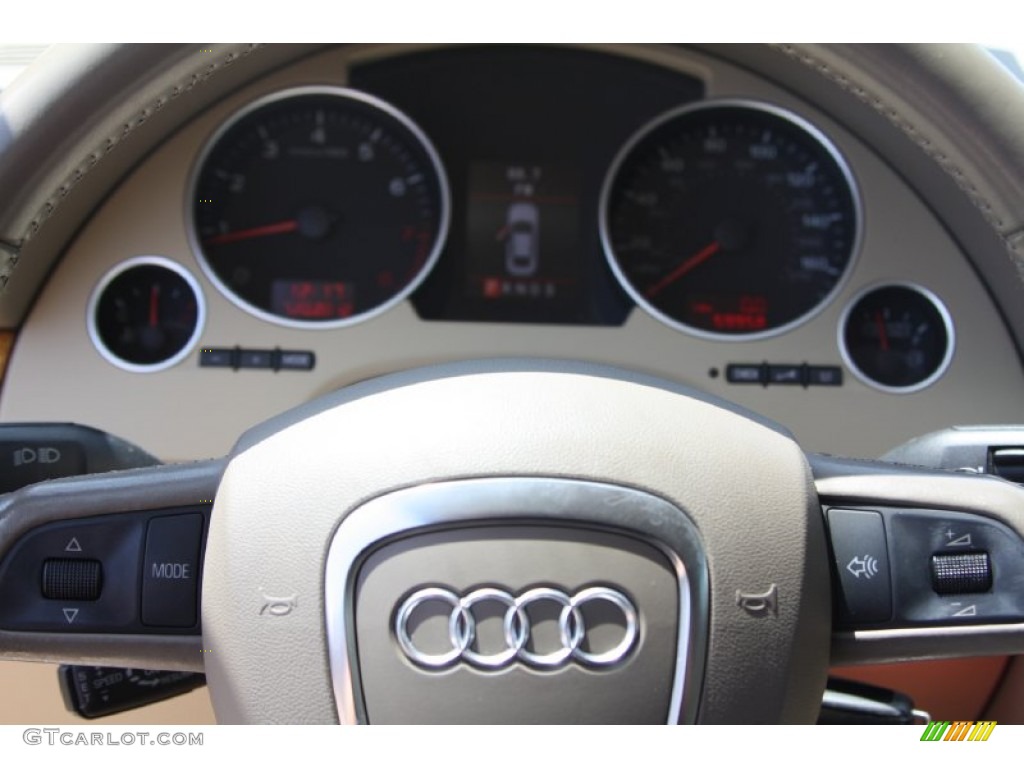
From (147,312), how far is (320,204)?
367mm

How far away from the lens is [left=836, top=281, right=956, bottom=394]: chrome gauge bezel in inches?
73.1

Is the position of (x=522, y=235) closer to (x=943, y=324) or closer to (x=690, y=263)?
(x=690, y=263)

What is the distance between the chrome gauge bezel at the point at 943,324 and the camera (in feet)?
6.09

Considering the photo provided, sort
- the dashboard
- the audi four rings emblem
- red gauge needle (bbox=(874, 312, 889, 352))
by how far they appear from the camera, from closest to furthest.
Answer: the audi four rings emblem → the dashboard → red gauge needle (bbox=(874, 312, 889, 352))

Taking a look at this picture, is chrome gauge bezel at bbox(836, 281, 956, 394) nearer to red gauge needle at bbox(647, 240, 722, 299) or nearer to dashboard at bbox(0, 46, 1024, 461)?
dashboard at bbox(0, 46, 1024, 461)

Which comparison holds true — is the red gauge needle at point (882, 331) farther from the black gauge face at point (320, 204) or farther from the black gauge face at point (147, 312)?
the black gauge face at point (147, 312)

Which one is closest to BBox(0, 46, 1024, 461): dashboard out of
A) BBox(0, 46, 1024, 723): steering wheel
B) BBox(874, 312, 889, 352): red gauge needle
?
BBox(874, 312, 889, 352): red gauge needle

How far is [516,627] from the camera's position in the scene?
86 cm

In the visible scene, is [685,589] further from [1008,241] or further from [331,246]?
[331,246]

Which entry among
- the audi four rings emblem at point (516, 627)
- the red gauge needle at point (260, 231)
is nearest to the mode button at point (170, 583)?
the audi four rings emblem at point (516, 627)

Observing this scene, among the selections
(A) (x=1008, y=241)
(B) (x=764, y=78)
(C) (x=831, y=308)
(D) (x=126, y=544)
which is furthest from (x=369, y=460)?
(B) (x=764, y=78)

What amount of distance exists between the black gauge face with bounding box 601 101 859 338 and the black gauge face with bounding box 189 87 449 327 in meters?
0.37

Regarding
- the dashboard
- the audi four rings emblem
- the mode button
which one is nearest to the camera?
the audi four rings emblem

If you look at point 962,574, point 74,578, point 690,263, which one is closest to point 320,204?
point 690,263
